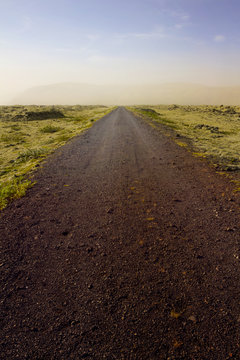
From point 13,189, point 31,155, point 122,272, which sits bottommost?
point 122,272

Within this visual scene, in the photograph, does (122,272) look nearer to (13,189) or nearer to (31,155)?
(13,189)

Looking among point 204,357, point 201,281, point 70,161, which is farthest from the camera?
point 70,161

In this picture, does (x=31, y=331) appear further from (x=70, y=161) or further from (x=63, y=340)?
(x=70, y=161)

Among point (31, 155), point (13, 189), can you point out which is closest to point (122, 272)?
point (13, 189)

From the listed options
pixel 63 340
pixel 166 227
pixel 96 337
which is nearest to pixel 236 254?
pixel 166 227

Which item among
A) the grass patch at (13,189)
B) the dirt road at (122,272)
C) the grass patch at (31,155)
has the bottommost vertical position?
the dirt road at (122,272)

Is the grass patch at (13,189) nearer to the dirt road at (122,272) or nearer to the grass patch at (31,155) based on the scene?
the dirt road at (122,272)

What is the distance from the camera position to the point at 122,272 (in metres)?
3.60

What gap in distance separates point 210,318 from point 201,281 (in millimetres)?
648

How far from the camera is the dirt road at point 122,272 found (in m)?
2.57

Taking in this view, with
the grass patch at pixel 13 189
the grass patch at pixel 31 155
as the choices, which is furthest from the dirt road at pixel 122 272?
the grass patch at pixel 31 155

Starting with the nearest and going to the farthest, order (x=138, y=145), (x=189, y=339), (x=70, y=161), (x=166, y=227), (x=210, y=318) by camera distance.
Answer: (x=189, y=339) < (x=210, y=318) < (x=166, y=227) < (x=70, y=161) < (x=138, y=145)

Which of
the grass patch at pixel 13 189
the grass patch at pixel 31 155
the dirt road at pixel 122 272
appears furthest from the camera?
the grass patch at pixel 31 155

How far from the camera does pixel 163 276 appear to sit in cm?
351
